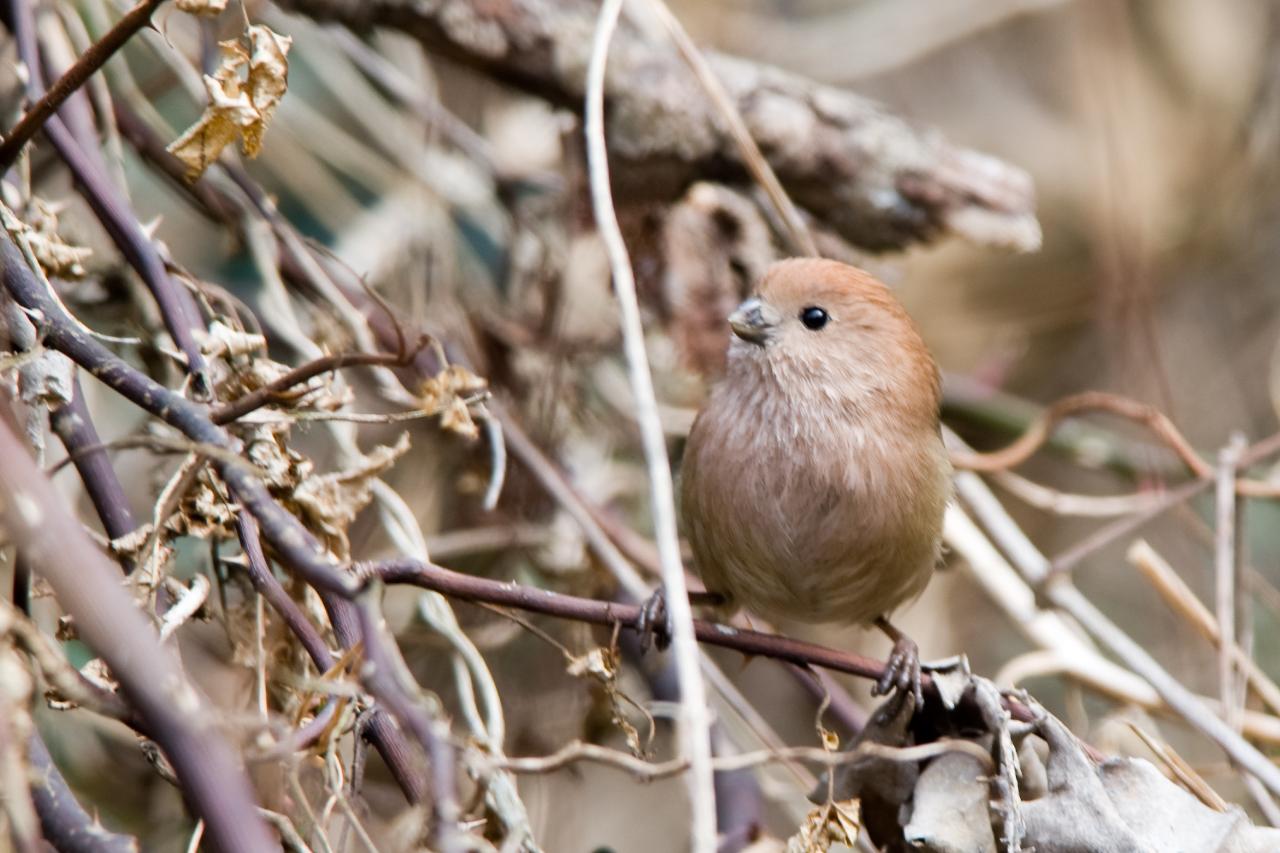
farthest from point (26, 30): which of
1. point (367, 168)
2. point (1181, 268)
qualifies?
point (1181, 268)

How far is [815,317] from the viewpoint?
2646 millimetres

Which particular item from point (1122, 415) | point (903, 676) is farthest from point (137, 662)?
point (1122, 415)

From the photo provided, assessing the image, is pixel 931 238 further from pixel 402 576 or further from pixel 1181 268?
pixel 1181 268

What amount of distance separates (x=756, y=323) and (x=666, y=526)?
1114 mm

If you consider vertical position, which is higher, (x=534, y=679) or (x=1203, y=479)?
(x=1203, y=479)

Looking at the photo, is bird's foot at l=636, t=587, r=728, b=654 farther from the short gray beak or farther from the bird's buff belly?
the short gray beak

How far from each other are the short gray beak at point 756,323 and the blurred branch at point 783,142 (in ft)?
1.68

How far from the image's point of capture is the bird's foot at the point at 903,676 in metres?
1.85

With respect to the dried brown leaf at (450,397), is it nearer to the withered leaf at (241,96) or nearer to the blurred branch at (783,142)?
the withered leaf at (241,96)

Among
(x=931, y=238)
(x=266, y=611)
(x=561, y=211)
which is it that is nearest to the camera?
(x=266, y=611)

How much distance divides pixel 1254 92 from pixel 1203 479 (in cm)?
293

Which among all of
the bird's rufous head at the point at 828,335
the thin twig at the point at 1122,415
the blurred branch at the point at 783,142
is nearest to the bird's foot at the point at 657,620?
the bird's rufous head at the point at 828,335

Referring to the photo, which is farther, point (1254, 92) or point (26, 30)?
point (1254, 92)

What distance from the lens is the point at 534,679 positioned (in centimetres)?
324
